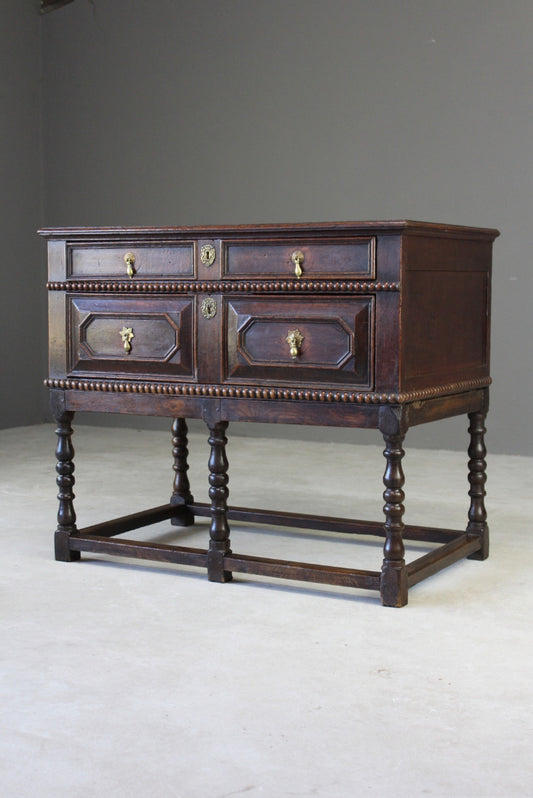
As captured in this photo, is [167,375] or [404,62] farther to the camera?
[404,62]

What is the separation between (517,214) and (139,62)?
9.02 feet

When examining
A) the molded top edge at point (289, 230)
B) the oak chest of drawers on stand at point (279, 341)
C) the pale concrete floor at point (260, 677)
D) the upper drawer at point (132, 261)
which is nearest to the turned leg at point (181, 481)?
the pale concrete floor at point (260, 677)

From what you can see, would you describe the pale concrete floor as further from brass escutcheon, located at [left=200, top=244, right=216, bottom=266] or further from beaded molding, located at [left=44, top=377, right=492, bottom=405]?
brass escutcheon, located at [left=200, top=244, right=216, bottom=266]

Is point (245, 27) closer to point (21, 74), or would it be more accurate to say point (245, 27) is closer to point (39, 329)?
point (21, 74)

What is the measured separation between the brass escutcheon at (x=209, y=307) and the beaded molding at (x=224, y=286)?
0.02 m

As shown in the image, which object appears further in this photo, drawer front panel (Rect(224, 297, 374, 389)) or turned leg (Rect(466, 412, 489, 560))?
turned leg (Rect(466, 412, 489, 560))

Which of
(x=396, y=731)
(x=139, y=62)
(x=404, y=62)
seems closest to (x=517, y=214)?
(x=404, y=62)

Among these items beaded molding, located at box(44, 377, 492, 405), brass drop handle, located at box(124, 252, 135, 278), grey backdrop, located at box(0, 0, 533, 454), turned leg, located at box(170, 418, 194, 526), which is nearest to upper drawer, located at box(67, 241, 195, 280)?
brass drop handle, located at box(124, 252, 135, 278)

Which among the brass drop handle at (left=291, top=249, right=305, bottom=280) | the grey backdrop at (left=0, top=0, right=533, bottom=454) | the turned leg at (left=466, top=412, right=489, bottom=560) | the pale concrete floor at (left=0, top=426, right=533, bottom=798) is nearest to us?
the pale concrete floor at (left=0, top=426, right=533, bottom=798)

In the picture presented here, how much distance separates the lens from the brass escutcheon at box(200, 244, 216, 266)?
324 cm

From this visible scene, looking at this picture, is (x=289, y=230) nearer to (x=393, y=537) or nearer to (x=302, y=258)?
(x=302, y=258)

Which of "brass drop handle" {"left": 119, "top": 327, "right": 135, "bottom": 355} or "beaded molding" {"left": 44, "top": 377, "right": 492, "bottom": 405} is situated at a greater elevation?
"brass drop handle" {"left": 119, "top": 327, "right": 135, "bottom": 355}

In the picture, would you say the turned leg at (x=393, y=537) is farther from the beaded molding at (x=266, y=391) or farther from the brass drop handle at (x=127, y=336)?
the brass drop handle at (x=127, y=336)

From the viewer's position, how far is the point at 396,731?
2188 mm
